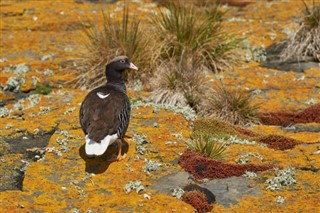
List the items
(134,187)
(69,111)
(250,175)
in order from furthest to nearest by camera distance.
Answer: (69,111) → (250,175) → (134,187)

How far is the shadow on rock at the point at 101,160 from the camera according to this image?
8.75m

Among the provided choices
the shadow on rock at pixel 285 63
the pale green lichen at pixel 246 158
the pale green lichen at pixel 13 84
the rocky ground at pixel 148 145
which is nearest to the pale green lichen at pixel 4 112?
the rocky ground at pixel 148 145

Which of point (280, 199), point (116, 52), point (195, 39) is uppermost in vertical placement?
point (195, 39)

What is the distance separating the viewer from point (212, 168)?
867 centimetres

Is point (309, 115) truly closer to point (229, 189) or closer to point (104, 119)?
point (229, 189)

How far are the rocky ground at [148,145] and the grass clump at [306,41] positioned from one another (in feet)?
1.27

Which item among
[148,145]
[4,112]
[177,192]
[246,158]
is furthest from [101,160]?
[4,112]

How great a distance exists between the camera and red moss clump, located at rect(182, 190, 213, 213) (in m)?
7.70

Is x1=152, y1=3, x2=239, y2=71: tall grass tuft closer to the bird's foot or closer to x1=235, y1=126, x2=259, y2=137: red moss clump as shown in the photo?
x1=235, y1=126, x2=259, y2=137: red moss clump

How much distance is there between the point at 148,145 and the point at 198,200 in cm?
208

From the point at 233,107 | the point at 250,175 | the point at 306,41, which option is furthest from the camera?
the point at 306,41

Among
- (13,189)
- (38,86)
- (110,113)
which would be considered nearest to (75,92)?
(38,86)

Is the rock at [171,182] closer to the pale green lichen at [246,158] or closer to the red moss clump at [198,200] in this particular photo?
the red moss clump at [198,200]

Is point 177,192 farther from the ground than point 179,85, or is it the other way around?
point 177,192
